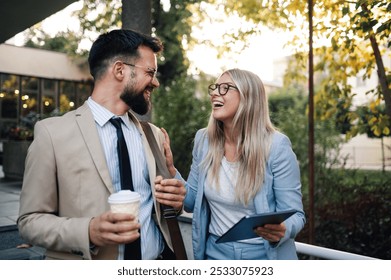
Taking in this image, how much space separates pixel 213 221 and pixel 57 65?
1890 cm

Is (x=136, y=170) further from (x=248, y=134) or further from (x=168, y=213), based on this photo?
(x=248, y=134)

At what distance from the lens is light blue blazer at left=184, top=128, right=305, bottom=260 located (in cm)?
202

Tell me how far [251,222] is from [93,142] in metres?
0.78

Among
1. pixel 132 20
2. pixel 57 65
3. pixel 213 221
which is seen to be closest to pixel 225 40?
pixel 132 20

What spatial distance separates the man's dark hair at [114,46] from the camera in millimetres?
1854

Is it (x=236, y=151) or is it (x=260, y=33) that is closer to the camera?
(x=236, y=151)

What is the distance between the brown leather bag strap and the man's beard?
0.12m

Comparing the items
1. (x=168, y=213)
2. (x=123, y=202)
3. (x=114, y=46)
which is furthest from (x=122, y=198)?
(x=114, y=46)

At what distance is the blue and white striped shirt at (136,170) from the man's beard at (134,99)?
0.08 meters

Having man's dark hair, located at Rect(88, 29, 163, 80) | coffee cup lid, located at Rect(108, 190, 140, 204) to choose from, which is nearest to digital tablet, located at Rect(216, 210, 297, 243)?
coffee cup lid, located at Rect(108, 190, 140, 204)

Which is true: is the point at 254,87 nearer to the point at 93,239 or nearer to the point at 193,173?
the point at 193,173

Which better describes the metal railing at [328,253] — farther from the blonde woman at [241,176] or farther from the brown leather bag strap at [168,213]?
the brown leather bag strap at [168,213]
